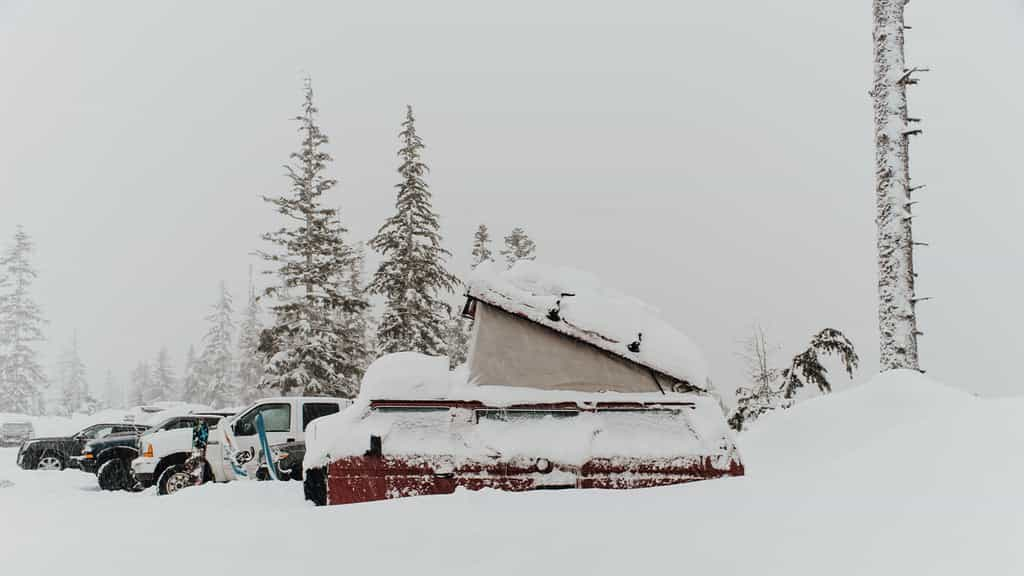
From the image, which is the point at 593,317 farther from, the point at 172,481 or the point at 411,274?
the point at 411,274

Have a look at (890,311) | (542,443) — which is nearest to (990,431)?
(542,443)

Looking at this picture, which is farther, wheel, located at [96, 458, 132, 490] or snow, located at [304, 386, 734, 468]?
wheel, located at [96, 458, 132, 490]

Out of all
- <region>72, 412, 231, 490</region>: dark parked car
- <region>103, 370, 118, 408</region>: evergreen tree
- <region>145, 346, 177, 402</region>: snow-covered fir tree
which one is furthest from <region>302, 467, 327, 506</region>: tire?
<region>103, 370, 118, 408</region>: evergreen tree

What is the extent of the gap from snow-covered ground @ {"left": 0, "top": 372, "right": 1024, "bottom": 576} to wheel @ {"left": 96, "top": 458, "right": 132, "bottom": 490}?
921 cm

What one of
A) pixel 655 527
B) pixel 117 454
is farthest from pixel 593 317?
pixel 117 454

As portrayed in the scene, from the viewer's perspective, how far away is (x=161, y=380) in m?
69.2

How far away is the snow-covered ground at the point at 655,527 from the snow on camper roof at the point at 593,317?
1265mm

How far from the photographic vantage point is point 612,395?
233 inches

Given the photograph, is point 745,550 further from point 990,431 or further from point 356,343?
point 356,343

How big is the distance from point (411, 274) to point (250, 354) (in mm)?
30121

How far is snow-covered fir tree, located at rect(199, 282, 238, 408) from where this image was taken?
5478cm

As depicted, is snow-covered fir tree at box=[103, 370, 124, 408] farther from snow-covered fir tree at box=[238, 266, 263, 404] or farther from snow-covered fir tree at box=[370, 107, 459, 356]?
snow-covered fir tree at box=[370, 107, 459, 356]

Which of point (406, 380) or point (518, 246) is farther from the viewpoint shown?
point (518, 246)

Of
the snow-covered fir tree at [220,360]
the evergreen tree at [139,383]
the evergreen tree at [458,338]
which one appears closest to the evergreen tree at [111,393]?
the evergreen tree at [139,383]
